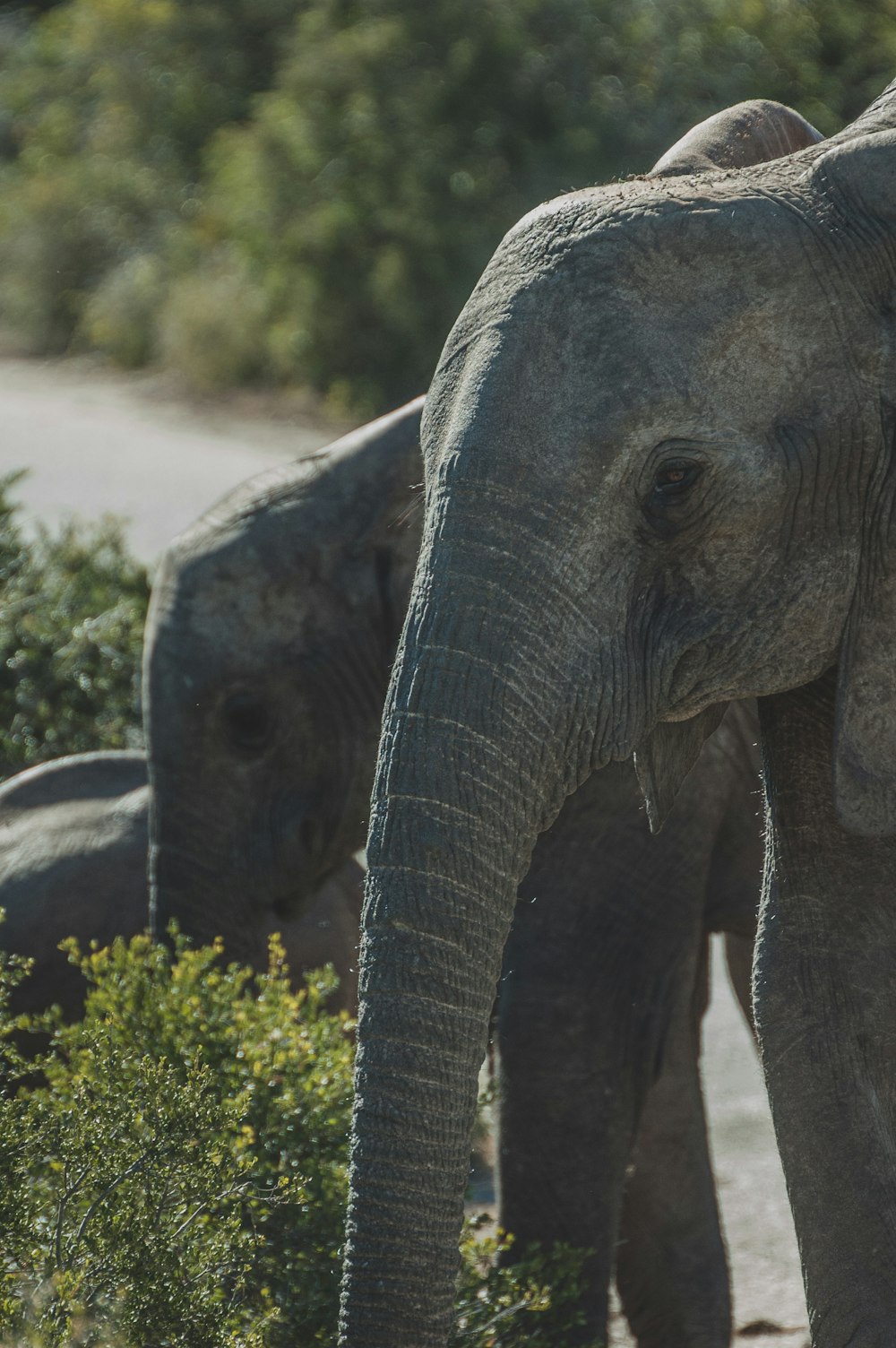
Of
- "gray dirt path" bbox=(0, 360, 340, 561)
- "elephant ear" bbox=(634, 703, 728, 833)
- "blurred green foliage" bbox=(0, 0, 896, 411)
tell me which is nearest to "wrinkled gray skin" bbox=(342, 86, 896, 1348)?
"elephant ear" bbox=(634, 703, 728, 833)

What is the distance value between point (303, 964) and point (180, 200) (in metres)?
22.6

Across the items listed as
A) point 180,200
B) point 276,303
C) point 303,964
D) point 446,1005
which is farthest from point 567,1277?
point 180,200

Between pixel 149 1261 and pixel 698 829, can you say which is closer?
pixel 149 1261

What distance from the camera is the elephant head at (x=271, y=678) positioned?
427cm

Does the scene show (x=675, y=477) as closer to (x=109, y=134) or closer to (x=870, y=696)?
(x=870, y=696)

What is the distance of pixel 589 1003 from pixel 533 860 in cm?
31

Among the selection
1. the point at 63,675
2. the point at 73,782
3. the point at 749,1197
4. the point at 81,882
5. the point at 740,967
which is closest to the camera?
the point at 81,882

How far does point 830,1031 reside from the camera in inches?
109

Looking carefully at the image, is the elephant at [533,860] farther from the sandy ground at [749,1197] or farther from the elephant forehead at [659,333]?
the elephant forehead at [659,333]

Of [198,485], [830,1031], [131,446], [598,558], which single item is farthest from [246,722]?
[131,446]

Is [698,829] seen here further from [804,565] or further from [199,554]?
[804,565]

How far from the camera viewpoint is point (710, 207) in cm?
240

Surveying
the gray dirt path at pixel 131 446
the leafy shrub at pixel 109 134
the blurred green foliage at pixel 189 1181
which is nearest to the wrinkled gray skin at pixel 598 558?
the blurred green foliage at pixel 189 1181

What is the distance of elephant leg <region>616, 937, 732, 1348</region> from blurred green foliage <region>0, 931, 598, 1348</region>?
22.3 inches
